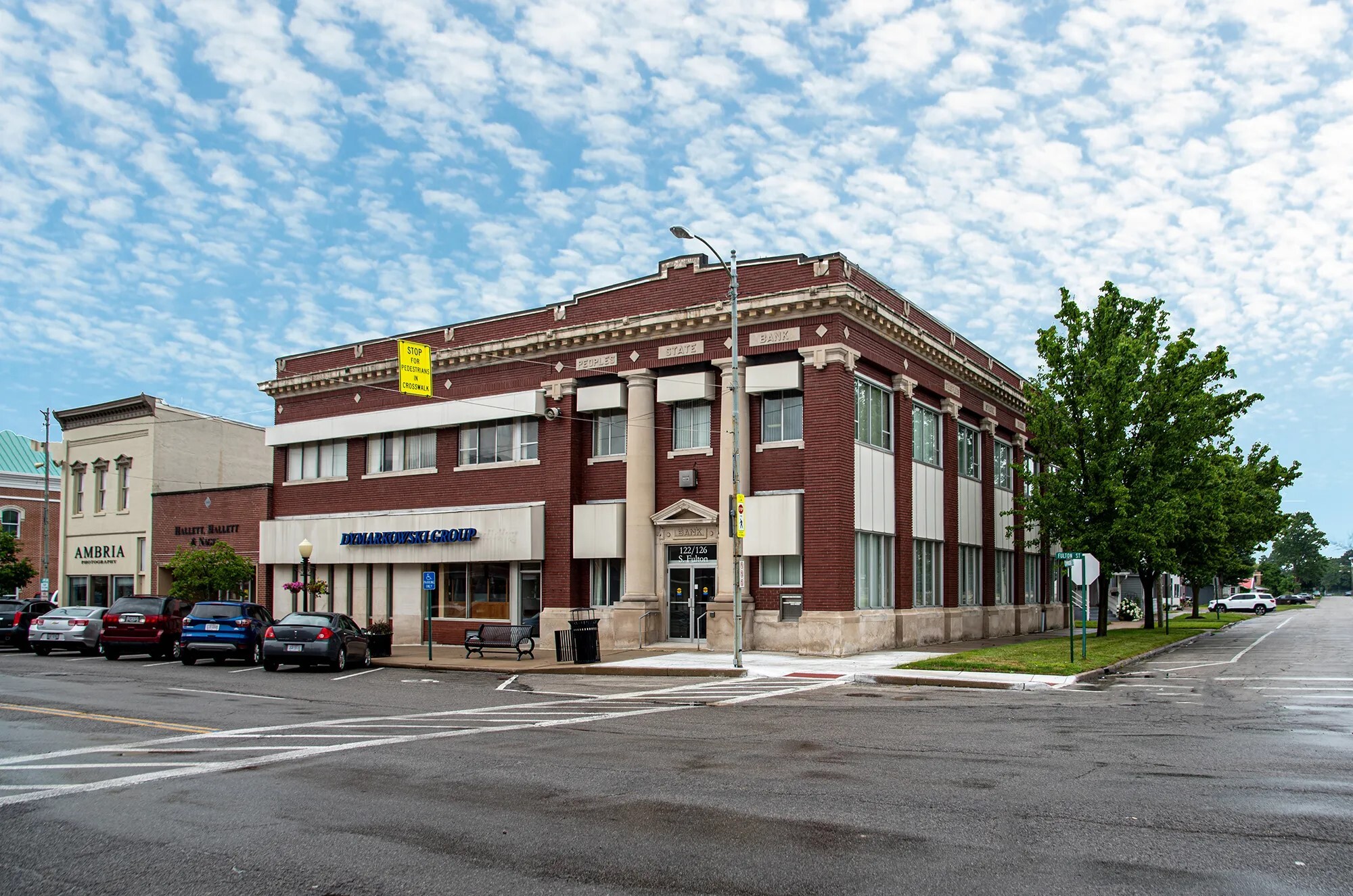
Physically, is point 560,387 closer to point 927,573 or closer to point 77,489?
point 927,573

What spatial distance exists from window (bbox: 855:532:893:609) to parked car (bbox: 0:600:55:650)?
25.5m

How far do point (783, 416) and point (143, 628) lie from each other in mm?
18543

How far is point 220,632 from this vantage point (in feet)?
91.4

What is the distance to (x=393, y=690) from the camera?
69.8 feet

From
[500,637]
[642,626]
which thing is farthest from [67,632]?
[642,626]

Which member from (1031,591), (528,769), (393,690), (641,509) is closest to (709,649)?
(641,509)

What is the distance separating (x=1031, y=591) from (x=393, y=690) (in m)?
33.1

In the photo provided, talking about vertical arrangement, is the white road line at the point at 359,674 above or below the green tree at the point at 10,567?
below

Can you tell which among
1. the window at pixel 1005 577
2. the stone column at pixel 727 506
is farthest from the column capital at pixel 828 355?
the window at pixel 1005 577

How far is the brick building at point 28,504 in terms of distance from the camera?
6378 cm

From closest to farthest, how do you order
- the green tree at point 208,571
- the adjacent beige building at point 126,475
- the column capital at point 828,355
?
1. the column capital at point 828,355
2. the green tree at point 208,571
3. the adjacent beige building at point 126,475

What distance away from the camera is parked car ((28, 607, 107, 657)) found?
31578mm

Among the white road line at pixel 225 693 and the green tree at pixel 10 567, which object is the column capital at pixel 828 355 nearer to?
the white road line at pixel 225 693

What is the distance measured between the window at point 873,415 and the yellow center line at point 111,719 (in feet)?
63.2
